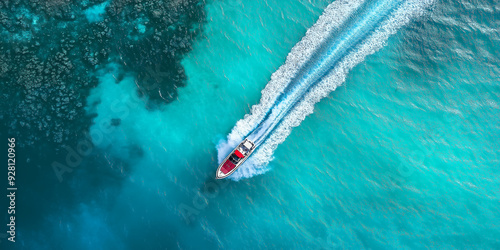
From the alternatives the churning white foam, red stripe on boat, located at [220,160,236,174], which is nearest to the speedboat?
red stripe on boat, located at [220,160,236,174]

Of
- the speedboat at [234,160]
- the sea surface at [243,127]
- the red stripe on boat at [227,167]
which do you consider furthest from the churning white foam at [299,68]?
the red stripe on boat at [227,167]

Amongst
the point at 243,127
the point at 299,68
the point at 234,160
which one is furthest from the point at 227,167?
the point at 299,68

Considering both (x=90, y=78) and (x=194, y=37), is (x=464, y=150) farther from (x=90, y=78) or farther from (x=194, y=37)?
(x=90, y=78)

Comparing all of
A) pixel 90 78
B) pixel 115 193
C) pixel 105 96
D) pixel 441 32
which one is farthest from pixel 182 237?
pixel 441 32

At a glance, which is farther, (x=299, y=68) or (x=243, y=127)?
(x=299, y=68)

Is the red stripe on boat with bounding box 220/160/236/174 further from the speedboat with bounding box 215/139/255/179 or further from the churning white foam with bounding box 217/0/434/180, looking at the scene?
the churning white foam with bounding box 217/0/434/180

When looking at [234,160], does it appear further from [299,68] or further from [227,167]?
[299,68]
